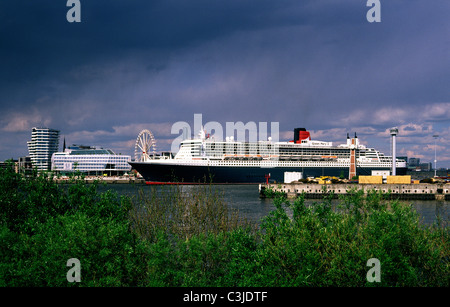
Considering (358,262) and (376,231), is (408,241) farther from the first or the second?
(358,262)

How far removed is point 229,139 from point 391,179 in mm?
45040

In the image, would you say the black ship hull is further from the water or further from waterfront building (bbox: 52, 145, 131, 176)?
waterfront building (bbox: 52, 145, 131, 176)

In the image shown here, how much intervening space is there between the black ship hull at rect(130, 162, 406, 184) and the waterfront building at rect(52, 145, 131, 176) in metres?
92.1

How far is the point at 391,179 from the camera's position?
6962cm

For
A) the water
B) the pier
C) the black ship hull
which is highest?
the black ship hull

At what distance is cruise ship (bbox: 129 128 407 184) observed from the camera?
308 ft

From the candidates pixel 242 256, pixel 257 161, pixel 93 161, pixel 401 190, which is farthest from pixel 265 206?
pixel 93 161

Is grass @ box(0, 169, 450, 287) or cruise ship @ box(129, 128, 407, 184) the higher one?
cruise ship @ box(129, 128, 407, 184)

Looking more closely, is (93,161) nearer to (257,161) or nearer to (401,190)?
(257,161)

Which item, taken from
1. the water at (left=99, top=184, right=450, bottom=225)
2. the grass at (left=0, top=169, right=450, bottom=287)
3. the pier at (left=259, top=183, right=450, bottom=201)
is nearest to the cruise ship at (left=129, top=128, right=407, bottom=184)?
the pier at (left=259, top=183, right=450, bottom=201)

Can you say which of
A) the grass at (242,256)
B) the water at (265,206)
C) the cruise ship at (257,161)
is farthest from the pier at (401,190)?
A: the grass at (242,256)

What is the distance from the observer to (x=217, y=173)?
9588cm

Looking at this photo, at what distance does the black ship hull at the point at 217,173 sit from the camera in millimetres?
92625

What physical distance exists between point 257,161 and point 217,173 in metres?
12.0
